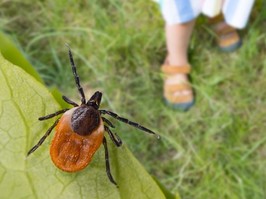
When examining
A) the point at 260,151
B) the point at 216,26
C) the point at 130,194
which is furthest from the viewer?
the point at 216,26

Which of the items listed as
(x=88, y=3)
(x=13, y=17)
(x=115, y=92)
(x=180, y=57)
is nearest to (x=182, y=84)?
(x=180, y=57)

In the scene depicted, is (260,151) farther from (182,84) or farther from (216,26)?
(216,26)

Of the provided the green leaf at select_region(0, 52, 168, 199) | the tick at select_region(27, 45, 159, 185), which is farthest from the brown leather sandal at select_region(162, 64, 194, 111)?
the green leaf at select_region(0, 52, 168, 199)

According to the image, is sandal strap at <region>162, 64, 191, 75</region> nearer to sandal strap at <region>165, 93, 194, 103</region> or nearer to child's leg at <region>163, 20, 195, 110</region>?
child's leg at <region>163, 20, 195, 110</region>

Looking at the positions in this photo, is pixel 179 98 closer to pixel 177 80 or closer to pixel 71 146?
pixel 177 80

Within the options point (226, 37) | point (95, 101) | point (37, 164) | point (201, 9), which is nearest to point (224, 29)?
point (226, 37)

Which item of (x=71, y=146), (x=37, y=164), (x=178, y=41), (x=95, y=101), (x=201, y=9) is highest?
(x=37, y=164)
